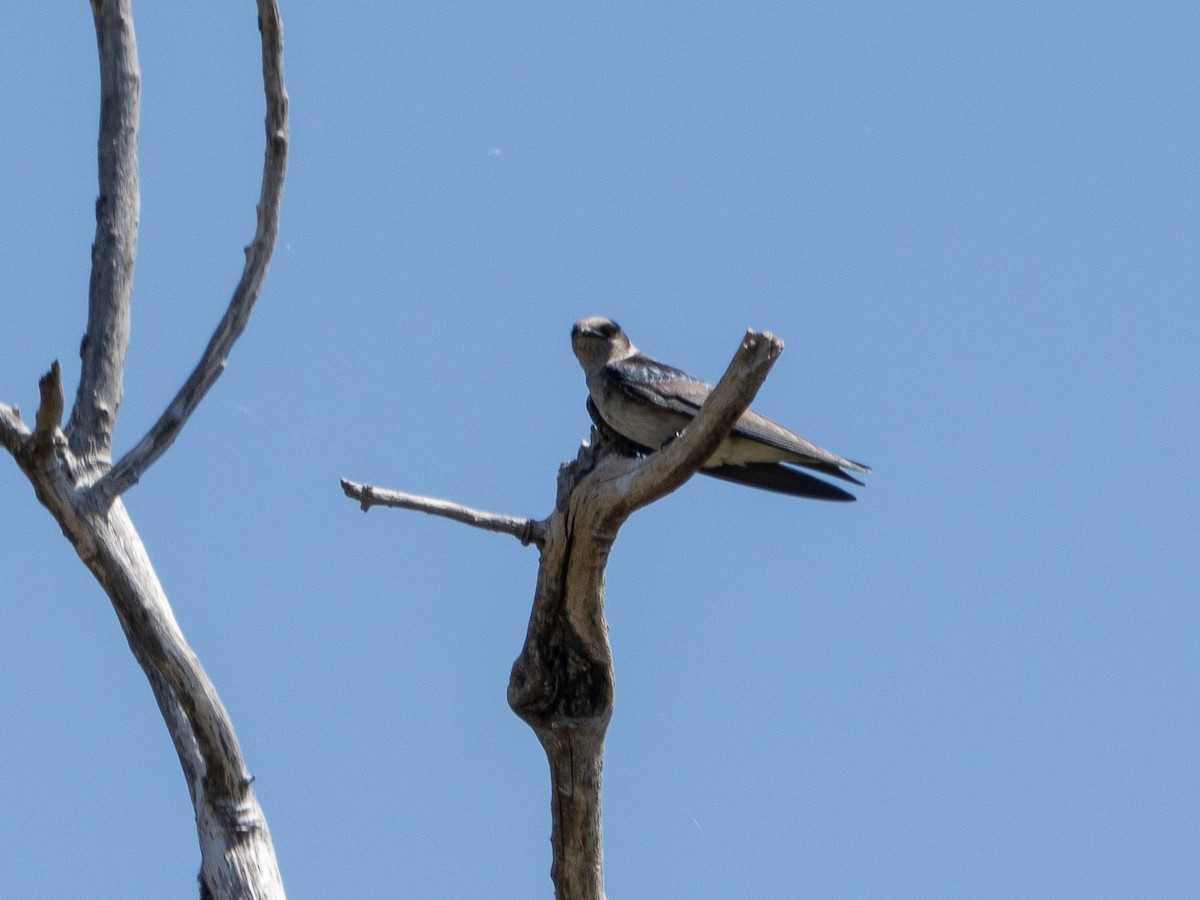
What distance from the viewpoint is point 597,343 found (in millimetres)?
9320

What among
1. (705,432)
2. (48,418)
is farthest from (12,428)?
(705,432)

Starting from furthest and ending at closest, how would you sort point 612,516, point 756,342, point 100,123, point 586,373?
point 586,373 < point 100,123 < point 612,516 < point 756,342

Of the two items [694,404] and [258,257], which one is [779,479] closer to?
[694,404]

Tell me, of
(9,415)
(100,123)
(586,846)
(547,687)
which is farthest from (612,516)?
(100,123)

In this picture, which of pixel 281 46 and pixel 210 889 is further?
pixel 281 46

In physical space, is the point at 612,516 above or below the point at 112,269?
below

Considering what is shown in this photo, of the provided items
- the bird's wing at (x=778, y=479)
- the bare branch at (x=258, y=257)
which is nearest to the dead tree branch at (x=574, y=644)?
the bare branch at (x=258, y=257)

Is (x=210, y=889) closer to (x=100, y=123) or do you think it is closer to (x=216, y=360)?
(x=216, y=360)

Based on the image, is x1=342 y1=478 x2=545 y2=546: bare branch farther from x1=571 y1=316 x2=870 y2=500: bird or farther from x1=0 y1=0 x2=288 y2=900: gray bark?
x1=571 y1=316 x2=870 y2=500: bird

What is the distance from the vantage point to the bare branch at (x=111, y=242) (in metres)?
6.62

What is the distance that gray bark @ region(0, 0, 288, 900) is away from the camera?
620cm

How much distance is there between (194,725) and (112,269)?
198cm

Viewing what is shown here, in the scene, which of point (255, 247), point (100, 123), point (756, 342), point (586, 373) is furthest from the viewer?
point (586, 373)

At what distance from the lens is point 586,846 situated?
250 inches
